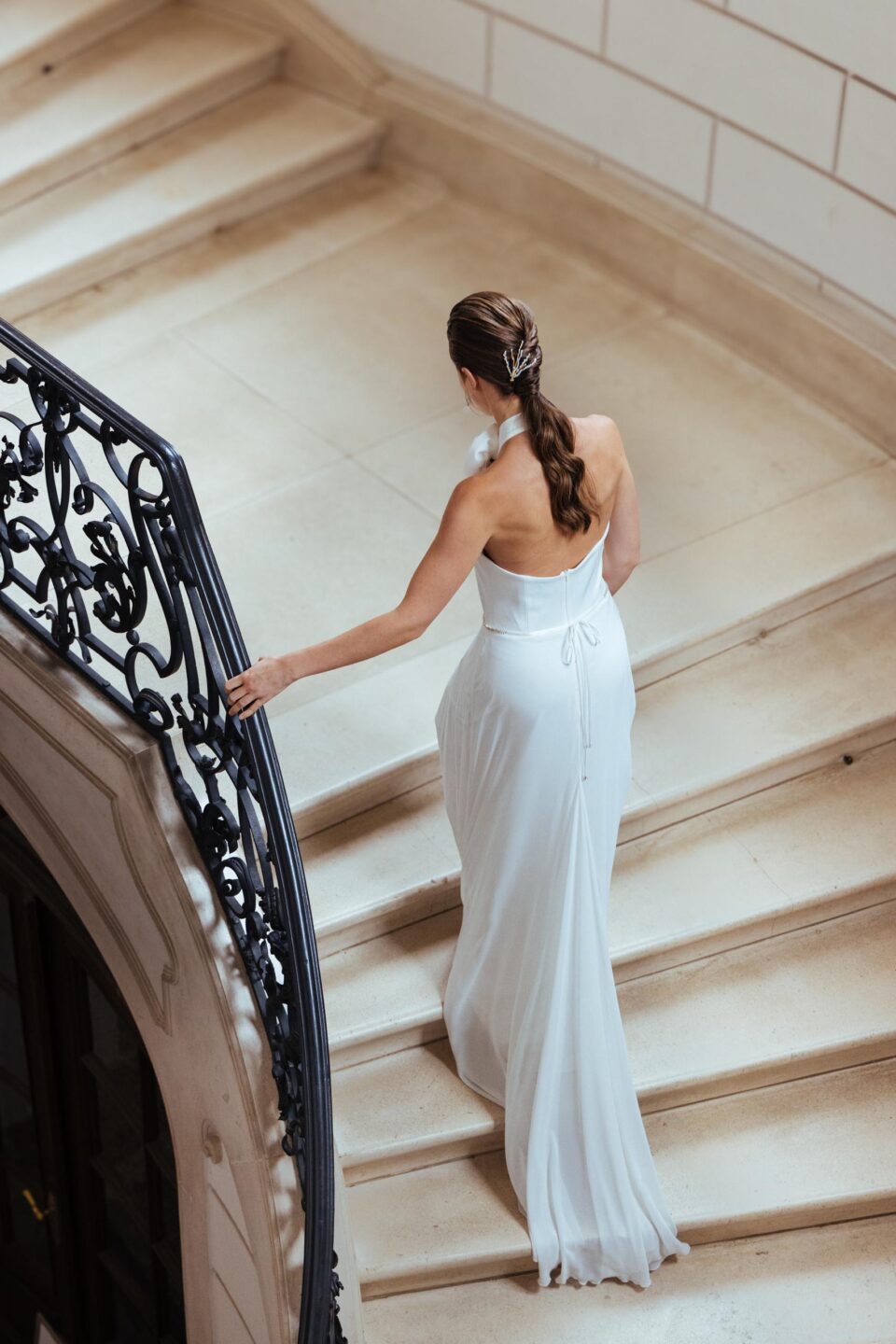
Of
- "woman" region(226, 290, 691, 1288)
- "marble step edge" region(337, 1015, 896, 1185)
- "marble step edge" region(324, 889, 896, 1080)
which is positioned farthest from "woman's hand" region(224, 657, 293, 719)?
"marble step edge" region(337, 1015, 896, 1185)

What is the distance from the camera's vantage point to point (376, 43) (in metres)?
6.81

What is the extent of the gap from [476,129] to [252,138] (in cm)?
100

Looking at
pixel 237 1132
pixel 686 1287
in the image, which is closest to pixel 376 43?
pixel 237 1132

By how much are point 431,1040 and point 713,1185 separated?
0.87 meters

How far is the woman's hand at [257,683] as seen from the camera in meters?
3.50

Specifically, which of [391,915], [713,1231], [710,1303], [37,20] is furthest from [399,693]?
[37,20]

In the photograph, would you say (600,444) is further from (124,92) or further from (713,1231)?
(124,92)

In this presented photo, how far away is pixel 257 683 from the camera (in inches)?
138

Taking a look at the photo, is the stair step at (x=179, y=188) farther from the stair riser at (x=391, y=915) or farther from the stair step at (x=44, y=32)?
the stair riser at (x=391, y=915)

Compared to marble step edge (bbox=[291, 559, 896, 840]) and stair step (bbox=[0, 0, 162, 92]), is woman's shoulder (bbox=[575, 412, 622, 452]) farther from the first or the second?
stair step (bbox=[0, 0, 162, 92])

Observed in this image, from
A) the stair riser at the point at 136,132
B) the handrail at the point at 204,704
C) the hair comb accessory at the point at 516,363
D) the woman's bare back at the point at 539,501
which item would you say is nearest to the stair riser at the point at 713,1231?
the handrail at the point at 204,704

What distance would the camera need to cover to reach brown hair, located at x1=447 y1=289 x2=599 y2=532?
327 cm

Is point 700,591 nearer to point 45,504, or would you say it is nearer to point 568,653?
point 568,653

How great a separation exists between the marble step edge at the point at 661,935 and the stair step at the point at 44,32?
157 inches
